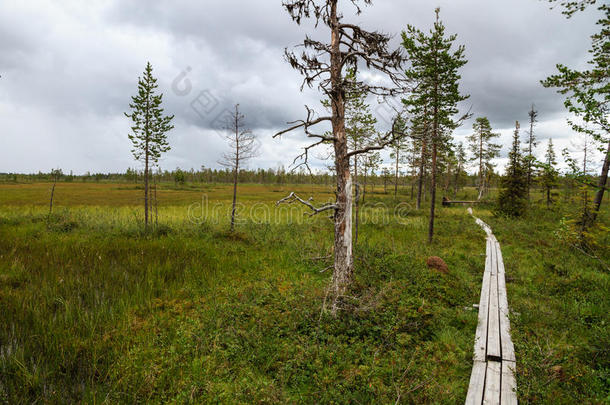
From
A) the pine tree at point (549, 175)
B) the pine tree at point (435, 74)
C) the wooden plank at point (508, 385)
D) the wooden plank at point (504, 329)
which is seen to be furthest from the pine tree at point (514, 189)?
the wooden plank at point (508, 385)

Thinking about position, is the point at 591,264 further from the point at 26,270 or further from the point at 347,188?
the point at 26,270

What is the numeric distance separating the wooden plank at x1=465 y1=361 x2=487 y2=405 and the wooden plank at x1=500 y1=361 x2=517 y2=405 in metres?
0.26

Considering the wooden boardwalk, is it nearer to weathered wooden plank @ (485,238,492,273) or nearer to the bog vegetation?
the bog vegetation

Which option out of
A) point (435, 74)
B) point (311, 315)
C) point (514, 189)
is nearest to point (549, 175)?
point (514, 189)

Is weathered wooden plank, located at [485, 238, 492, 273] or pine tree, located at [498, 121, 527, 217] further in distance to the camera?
pine tree, located at [498, 121, 527, 217]

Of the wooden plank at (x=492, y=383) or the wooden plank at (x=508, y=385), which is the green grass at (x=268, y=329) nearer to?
the wooden plank at (x=508, y=385)

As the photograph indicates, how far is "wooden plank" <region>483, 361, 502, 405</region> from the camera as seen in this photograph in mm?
3691

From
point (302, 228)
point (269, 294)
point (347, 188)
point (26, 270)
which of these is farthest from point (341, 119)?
point (302, 228)

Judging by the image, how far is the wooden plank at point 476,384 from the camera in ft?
12.1

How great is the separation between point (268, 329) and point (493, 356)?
441 centimetres

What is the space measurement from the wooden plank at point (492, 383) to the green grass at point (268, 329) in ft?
1.09

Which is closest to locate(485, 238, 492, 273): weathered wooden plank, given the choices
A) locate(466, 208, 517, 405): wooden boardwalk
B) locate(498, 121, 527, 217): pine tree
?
locate(466, 208, 517, 405): wooden boardwalk

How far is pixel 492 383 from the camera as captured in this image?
4008mm

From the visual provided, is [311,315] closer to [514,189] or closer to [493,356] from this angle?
[493,356]
